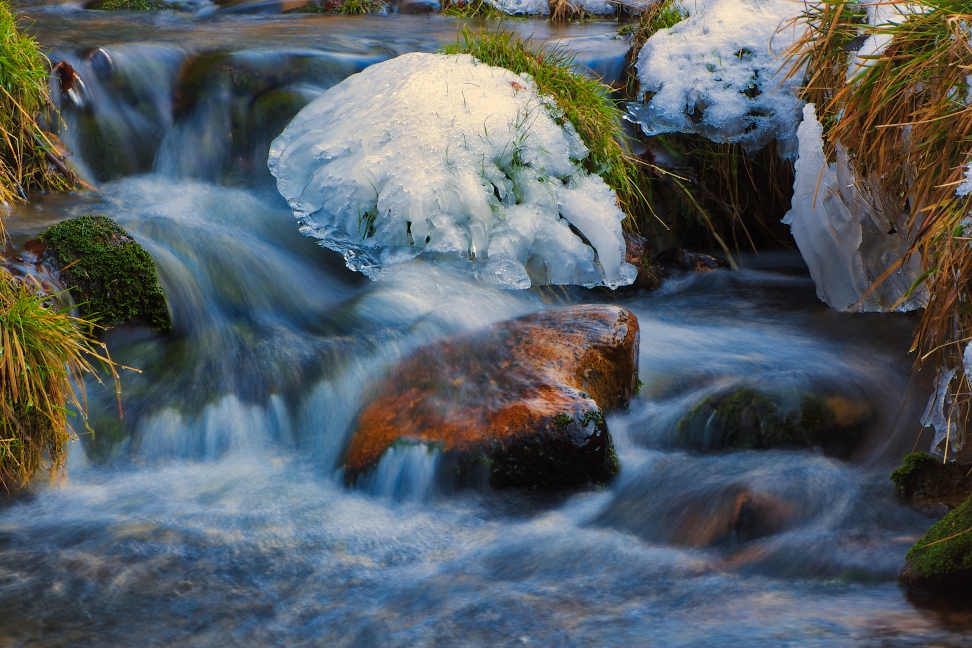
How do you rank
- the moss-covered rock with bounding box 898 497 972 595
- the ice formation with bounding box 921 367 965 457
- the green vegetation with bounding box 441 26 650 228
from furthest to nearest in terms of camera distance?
the green vegetation with bounding box 441 26 650 228 → the ice formation with bounding box 921 367 965 457 → the moss-covered rock with bounding box 898 497 972 595

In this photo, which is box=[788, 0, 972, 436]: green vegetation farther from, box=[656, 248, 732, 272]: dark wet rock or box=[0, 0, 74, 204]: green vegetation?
box=[0, 0, 74, 204]: green vegetation

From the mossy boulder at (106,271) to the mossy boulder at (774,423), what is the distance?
222 centimetres

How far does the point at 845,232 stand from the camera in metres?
3.96

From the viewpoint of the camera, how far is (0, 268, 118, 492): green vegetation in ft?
9.18

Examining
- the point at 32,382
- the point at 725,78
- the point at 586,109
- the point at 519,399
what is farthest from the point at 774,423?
the point at 32,382

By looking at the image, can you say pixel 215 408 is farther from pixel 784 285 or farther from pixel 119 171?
pixel 784 285

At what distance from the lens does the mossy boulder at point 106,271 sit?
3.46 meters

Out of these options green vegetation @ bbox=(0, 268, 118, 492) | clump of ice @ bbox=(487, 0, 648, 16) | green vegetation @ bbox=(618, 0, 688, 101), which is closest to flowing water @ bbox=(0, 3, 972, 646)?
green vegetation @ bbox=(0, 268, 118, 492)

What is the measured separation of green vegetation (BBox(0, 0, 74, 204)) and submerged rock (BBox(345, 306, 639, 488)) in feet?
7.15

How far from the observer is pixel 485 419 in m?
3.17

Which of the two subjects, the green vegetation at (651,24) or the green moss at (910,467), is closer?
the green moss at (910,467)

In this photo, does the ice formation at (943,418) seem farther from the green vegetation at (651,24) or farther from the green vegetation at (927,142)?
the green vegetation at (651,24)

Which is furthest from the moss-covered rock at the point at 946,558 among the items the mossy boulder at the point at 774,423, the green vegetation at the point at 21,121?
the green vegetation at the point at 21,121

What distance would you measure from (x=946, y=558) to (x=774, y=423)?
1092 millimetres
